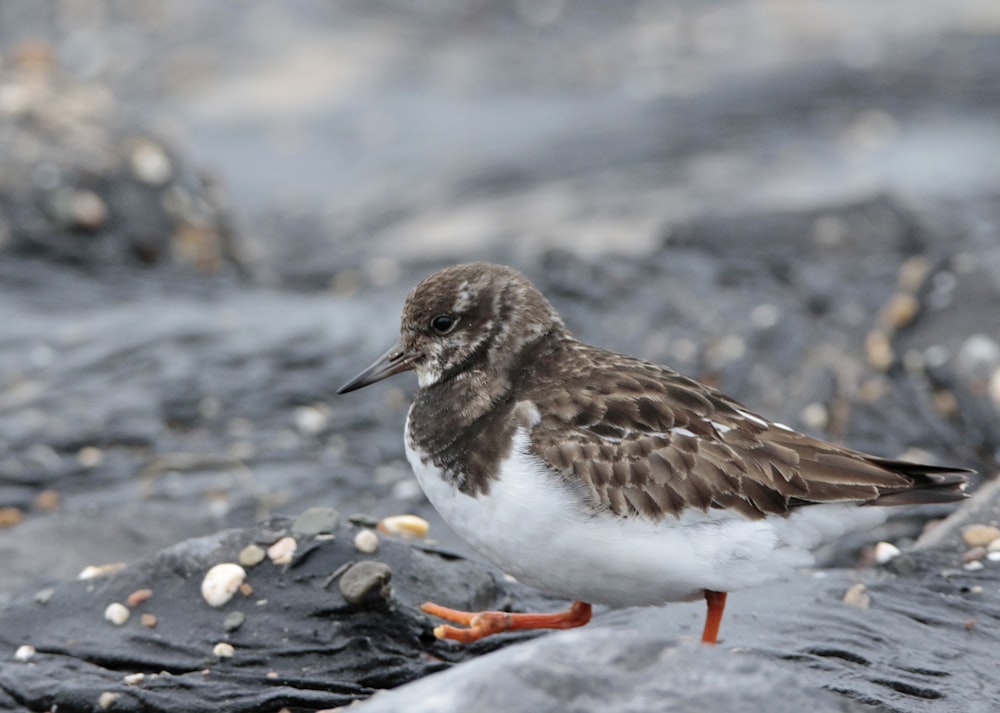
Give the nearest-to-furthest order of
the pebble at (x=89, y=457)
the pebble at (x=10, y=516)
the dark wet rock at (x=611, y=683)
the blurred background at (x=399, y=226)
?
the dark wet rock at (x=611, y=683) → the pebble at (x=10, y=516) → the pebble at (x=89, y=457) → the blurred background at (x=399, y=226)

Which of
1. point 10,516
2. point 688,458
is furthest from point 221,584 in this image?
point 10,516

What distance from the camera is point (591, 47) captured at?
1471 centimetres

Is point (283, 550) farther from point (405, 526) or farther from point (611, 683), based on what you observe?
point (611, 683)

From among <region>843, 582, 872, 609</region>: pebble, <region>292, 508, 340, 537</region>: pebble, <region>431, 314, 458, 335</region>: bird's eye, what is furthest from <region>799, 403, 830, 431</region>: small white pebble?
<region>292, 508, 340, 537</region>: pebble

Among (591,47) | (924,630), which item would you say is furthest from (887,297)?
(591,47)

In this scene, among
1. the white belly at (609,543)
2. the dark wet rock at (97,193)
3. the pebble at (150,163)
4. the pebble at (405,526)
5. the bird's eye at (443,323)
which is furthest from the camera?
the pebble at (150,163)

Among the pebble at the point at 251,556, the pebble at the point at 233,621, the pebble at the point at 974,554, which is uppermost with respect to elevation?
the pebble at the point at 974,554

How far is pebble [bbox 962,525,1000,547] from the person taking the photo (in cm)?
485

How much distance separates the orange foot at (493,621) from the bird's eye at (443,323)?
3.02ft

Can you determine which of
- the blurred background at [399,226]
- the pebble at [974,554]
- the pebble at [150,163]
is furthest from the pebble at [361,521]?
the pebble at [150,163]

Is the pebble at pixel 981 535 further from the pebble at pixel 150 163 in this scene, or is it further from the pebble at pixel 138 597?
the pebble at pixel 150 163

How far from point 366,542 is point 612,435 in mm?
1031

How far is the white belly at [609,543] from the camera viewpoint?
3.87 meters

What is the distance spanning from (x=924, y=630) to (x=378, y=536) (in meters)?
1.90
